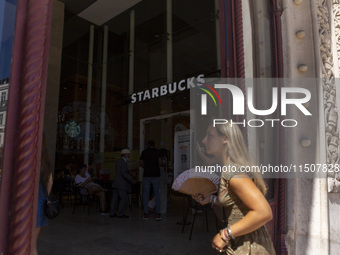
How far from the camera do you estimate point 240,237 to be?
151 centimetres

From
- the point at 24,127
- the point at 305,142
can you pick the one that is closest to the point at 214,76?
the point at 305,142

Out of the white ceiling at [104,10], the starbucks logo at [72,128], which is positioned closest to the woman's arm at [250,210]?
the white ceiling at [104,10]

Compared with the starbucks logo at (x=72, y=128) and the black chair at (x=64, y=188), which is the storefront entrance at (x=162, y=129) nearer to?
the black chair at (x=64, y=188)

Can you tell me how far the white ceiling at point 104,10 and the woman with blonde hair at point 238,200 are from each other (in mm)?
10987

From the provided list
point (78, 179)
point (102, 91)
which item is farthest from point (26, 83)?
point (102, 91)

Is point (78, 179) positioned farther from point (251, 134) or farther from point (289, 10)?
point (289, 10)

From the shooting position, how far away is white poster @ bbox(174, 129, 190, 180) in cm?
761

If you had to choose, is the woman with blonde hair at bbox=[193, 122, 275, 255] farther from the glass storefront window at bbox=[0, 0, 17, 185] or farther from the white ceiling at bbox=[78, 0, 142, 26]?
the white ceiling at bbox=[78, 0, 142, 26]

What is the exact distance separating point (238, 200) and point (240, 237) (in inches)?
7.4

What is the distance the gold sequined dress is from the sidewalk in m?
2.50

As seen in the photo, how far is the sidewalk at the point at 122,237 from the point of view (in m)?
3.92

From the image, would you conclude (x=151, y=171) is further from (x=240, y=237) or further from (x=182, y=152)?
(x=240, y=237)

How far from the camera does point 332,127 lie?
321cm

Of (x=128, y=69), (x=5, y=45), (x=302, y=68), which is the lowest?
(x=5, y=45)
